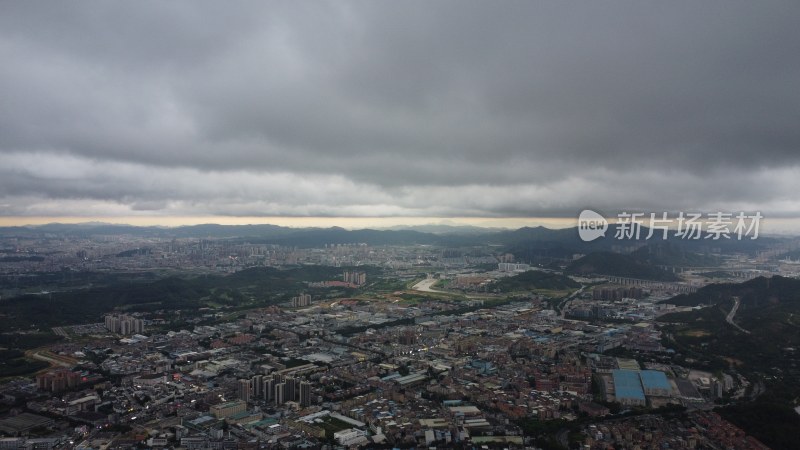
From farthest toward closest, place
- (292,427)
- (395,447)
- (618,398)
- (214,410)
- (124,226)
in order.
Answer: (124,226)
(618,398)
(214,410)
(292,427)
(395,447)

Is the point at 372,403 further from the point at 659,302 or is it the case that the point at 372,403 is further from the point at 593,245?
the point at 593,245

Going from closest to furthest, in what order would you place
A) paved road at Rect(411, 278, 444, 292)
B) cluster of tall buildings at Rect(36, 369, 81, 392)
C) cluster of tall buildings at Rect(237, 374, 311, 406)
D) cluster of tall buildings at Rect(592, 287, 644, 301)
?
cluster of tall buildings at Rect(237, 374, 311, 406), cluster of tall buildings at Rect(36, 369, 81, 392), cluster of tall buildings at Rect(592, 287, 644, 301), paved road at Rect(411, 278, 444, 292)

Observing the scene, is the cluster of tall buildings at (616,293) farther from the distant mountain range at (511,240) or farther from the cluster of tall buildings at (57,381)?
the cluster of tall buildings at (57,381)

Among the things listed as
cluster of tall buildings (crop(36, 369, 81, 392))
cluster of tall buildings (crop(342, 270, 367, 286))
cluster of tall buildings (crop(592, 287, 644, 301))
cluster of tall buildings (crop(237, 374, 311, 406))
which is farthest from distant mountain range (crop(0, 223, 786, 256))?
cluster of tall buildings (crop(36, 369, 81, 392))

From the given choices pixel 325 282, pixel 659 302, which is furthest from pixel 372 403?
pixel 325 282

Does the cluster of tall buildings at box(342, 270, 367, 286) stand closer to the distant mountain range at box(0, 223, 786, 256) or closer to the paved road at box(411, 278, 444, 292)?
the paved road at box(411, 278, 444, 292)

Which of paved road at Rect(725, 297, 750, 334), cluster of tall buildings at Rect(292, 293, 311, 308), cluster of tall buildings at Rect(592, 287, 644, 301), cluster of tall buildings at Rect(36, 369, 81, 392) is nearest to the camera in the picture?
cluster of tall buildings at Rect(36, 369, 81, 392)

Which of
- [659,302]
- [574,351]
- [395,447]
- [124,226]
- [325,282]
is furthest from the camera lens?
[124,226]
